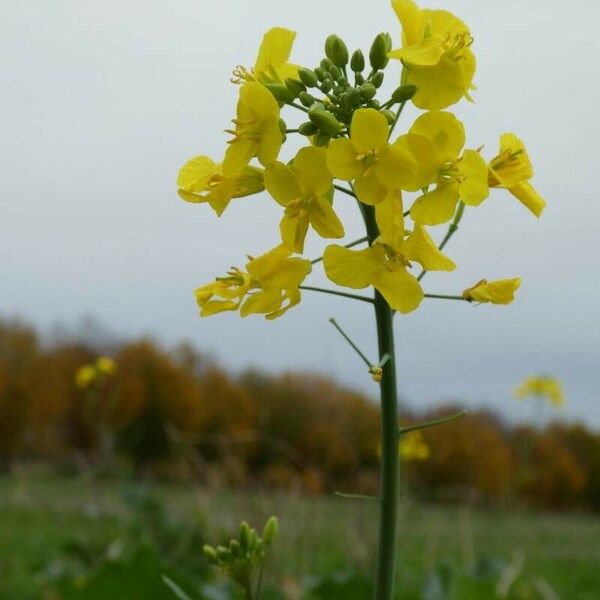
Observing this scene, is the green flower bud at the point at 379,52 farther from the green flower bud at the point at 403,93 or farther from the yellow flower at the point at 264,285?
the yellow flower at the point at 264,285

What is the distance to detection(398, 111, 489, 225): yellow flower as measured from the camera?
60.8 inches

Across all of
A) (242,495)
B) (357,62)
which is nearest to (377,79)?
(357,62)

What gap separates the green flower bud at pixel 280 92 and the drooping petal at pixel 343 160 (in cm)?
21

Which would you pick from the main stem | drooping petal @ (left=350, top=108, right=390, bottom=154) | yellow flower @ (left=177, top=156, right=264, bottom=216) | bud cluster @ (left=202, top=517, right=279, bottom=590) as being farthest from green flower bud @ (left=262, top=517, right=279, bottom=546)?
drooping petal @ (left=350, top=108, right=390, bottom=154)

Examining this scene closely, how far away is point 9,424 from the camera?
38594 mm

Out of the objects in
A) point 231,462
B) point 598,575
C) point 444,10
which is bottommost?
point 598,575

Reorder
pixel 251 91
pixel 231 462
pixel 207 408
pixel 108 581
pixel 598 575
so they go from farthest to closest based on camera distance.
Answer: pixel 207 408 → pixel 598 575 → pixel 231 462 → pixel 108 581 → pixel 251 91

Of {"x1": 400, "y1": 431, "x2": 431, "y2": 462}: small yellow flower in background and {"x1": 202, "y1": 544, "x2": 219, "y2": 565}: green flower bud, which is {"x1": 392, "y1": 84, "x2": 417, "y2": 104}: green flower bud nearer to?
{"x1": 202, "y1": 544, "x2": 219, "y2": 565}: green flower bud

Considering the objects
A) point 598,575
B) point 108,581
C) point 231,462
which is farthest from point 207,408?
point 108,581

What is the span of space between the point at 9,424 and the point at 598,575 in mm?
31463

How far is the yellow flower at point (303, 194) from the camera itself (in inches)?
61.4

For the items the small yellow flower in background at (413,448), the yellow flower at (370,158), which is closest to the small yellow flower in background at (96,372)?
the small yellow flower in background at (413,448)

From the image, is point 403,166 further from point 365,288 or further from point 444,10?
point 444,10

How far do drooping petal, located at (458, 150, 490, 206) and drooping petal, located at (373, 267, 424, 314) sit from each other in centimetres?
18
